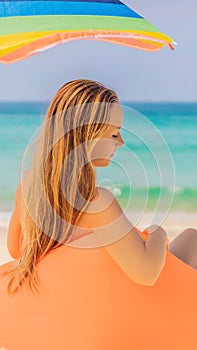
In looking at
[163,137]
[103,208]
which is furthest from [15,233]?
[163,137]

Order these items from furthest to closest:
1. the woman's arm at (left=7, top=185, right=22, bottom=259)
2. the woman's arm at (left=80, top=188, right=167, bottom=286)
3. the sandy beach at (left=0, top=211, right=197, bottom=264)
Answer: the sandy beach at (left=0, top=211, right=197, bottom=264) → the woman's arm at (left=7, top=185, right=22, bottom=259) → the woman's arm at (left=80, top=188, right=167, bottom=286)

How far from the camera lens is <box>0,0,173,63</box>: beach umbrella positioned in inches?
86.9

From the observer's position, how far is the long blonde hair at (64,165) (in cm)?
175

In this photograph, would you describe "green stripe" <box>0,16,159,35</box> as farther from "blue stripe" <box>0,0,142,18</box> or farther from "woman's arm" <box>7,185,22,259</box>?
"woman's arm" <box>7,185,22,259</box>

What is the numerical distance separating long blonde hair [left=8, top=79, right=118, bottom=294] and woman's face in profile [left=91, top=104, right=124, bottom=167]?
0.05 ft

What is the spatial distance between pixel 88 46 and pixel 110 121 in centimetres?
1009

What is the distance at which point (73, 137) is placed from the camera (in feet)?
5.77

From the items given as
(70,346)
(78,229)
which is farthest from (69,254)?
(70,346)

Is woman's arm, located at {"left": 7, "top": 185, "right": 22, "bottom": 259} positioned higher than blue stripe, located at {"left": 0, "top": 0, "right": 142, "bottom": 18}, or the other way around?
blue stripe, located at {"left": 0, "top": 0, "right": 142, "bottom": 18}

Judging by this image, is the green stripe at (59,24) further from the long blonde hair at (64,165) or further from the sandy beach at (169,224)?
the sandy beach at (169,224)

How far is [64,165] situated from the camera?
1.77 metres

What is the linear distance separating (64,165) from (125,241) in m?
0.21

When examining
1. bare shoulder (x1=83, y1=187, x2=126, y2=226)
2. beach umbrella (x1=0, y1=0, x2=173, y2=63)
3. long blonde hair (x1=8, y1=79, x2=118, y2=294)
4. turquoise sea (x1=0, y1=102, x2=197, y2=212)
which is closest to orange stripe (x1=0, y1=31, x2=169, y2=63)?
beach umbrella (x1=0, y1=0, x2=173, y2=63)

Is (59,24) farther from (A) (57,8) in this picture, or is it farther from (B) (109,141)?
(B) (109,141)
